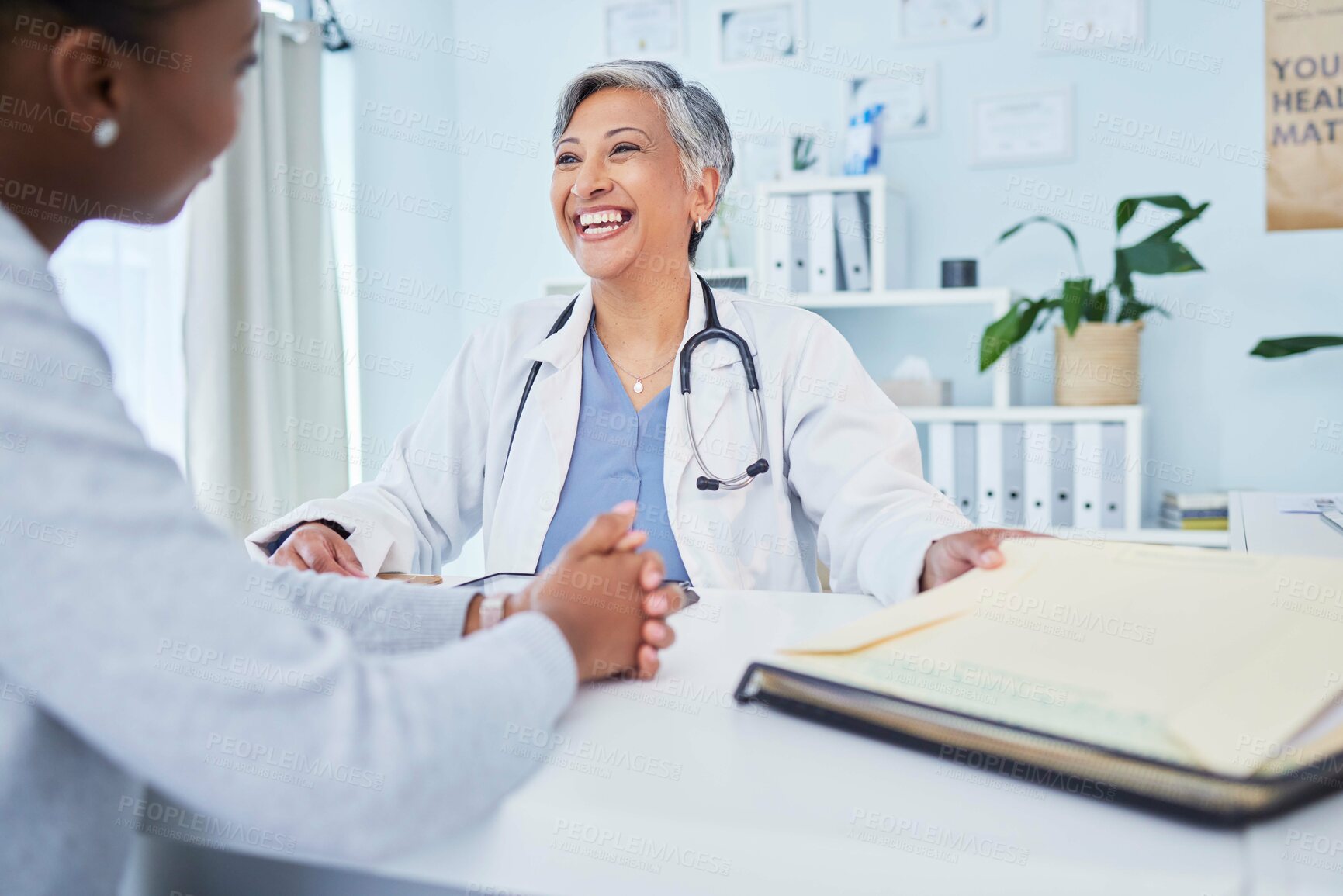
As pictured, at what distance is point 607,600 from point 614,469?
33.4 inches

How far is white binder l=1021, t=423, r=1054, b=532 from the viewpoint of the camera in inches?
103

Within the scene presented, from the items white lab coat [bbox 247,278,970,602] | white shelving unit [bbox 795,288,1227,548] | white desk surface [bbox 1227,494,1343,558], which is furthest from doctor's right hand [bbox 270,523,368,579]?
white shelving unit [bbox 795,288,1227,548]

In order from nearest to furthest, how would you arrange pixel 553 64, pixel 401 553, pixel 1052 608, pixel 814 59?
pixel 1052 608 → pixel 401 553 → pixel 814 59 → pixel 553 64

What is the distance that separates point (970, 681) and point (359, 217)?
2941 mm

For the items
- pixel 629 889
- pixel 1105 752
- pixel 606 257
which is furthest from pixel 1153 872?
pixel 606 257

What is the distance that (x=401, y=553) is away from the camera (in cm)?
134

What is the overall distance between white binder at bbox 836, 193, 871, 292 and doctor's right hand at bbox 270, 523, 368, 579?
194 centimetres

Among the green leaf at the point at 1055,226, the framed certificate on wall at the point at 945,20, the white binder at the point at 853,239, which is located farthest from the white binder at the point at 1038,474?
the framed certificate on wall at the point at 945,20

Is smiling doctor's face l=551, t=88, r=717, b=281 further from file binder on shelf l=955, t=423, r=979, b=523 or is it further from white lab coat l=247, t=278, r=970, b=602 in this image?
file binder on shelf l=955, t=423, r=979, b=523

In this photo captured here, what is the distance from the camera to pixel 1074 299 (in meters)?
2.53

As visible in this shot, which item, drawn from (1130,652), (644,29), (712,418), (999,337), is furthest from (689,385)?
(644,29)

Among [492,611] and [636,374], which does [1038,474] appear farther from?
[492,611]

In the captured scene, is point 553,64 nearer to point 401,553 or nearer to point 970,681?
point 401,553

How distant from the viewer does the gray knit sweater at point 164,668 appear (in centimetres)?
43
